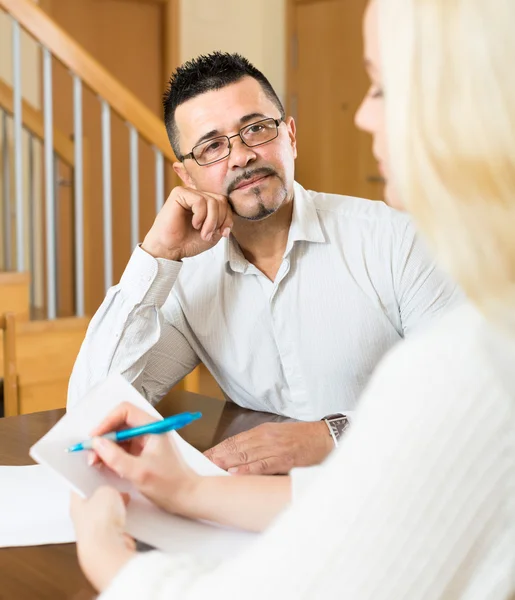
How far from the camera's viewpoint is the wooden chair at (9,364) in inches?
107

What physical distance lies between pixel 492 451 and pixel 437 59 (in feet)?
0.90

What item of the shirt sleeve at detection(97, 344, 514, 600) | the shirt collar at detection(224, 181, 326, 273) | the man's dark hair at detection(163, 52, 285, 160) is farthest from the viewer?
the man's dark hair at detection(163, 52, 285, 160)

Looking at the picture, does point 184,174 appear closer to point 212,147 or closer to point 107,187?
point 212,147

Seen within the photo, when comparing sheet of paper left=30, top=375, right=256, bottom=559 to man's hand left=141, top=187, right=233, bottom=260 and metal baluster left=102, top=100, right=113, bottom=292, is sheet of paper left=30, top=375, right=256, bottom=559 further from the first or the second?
metal baluster left=102, top=100, right=113, bottom=292

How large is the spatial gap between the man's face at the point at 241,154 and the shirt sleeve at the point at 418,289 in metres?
0.29

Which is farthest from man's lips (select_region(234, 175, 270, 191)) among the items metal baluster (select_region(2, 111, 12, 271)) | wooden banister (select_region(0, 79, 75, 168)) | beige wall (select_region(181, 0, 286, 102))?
beige wall (select_region(181, 0, 286, 102))

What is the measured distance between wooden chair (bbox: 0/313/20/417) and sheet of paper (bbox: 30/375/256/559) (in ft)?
6.12

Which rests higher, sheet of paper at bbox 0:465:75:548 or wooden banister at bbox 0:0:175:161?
wooden banister at bbox 0:0:175:161

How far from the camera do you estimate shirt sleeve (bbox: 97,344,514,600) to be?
1.81 ft

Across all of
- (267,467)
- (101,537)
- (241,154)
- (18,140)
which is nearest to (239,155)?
(241,154)

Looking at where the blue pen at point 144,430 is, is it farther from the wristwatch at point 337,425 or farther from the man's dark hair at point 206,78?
the man's dark hair at point 206,78

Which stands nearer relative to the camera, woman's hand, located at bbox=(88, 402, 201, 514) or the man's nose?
woman's hand, located at bbox=(88, 402, 201, 514)

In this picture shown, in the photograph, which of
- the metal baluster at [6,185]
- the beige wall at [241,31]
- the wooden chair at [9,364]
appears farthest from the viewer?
the beige wall at [241,31]

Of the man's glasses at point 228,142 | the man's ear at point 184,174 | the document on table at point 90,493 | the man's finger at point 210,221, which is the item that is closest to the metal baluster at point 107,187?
the man's ear at point 184,174
